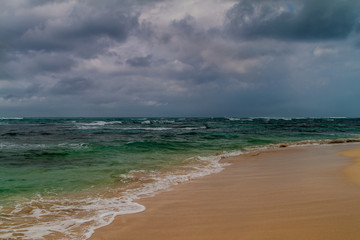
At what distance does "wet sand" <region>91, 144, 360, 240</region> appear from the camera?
303 centimetres

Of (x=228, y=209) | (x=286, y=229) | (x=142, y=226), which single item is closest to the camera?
(x=286, y=229)

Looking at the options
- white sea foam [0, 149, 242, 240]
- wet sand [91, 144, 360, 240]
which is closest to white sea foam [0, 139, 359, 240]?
white sea foam [0, 149, 242, 240]

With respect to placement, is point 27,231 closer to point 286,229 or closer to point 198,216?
point 198,216

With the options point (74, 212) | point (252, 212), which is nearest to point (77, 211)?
point (74, 212)

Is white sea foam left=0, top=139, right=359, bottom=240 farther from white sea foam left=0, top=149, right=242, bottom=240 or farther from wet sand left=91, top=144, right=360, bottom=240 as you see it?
wet sand left=91, top=144, right=360, bottom=240

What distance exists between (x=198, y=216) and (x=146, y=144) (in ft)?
39.7

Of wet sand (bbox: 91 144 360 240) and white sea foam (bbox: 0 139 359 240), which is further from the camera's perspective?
Answer: white sea foam (bbox: 0 139 359 240)

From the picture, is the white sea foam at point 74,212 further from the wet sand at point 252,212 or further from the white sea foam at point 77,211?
the wet sand at point 252,212

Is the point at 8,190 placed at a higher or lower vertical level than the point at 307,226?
lower

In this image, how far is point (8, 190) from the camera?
19.7 feet

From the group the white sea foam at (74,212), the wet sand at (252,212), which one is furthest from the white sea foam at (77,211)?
the wet sand at (252,212)

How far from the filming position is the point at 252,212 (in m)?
3.76

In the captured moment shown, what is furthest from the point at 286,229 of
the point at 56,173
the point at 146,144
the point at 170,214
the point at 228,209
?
the point at 146,144

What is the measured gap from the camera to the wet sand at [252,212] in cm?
303
